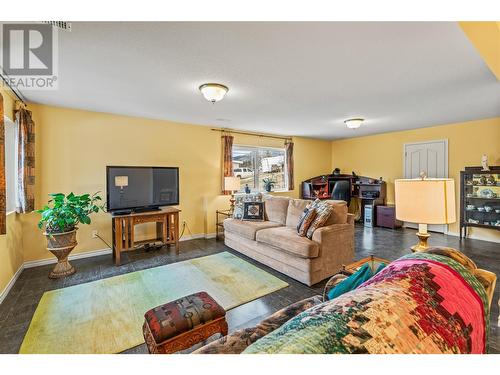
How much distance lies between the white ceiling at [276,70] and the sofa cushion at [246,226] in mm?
1870

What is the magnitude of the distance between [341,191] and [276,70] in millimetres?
4630

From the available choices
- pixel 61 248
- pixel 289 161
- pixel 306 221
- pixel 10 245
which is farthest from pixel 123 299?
pixel 289 161

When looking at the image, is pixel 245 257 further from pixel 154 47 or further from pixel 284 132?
pixel 284 132

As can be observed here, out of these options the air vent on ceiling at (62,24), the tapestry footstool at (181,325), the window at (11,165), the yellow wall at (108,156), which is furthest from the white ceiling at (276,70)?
the tapestry footstool at (181,325)

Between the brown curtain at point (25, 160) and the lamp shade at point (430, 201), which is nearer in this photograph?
the lamp shade at point (430, 201)

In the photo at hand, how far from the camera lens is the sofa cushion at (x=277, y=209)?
385 centimetres

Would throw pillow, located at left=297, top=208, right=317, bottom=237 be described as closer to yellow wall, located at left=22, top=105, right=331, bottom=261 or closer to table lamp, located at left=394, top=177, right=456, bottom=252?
table lamp, located at left=394, top=177, right=456, bottom=252

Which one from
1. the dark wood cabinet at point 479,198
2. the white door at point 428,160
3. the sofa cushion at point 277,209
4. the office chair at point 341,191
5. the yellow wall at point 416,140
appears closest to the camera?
the sofa cushion at point 277,209

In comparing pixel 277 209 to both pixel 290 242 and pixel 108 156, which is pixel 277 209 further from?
pixel 108 156

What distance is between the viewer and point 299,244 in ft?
9.06

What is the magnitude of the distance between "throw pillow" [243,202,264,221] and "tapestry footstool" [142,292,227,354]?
250cm

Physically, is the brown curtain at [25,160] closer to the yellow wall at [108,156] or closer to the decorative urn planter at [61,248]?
the yellow wall at [108,156]

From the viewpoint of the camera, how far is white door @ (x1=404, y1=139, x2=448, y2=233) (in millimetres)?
5113
